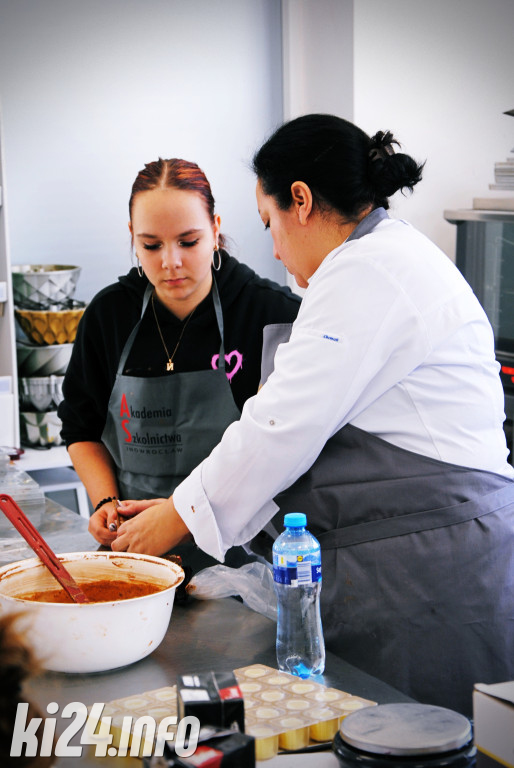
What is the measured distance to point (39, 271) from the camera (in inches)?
135

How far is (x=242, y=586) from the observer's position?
5.06 ft

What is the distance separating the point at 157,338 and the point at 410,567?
0.89 metres

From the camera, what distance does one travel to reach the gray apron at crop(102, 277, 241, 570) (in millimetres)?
1911

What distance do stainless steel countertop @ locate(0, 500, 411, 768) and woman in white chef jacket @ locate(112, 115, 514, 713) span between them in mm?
121

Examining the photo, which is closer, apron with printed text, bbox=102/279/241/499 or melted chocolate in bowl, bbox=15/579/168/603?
melted chocolate in bowl, bbox=15/579/168/603

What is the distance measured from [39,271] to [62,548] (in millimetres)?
1806

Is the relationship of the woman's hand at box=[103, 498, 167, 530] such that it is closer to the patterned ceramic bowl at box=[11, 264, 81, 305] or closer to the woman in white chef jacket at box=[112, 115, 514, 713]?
the woman in white chef jacket at box=[112, 115, 514, 713]

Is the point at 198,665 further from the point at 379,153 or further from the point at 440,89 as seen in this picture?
the point at 440,89

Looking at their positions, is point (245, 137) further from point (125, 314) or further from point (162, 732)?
point (162, 732)

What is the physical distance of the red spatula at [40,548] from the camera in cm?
127

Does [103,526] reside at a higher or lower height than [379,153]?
lower

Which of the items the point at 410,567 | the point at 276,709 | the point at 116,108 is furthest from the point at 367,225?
the point at 116,108

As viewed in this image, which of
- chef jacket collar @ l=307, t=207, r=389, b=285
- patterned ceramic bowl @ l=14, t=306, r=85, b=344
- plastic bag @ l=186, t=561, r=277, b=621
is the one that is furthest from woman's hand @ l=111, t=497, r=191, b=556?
patterned ceramic bowl @ l=14, t=306, r=85, b=344

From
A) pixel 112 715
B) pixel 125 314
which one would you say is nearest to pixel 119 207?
pixel 125 314
